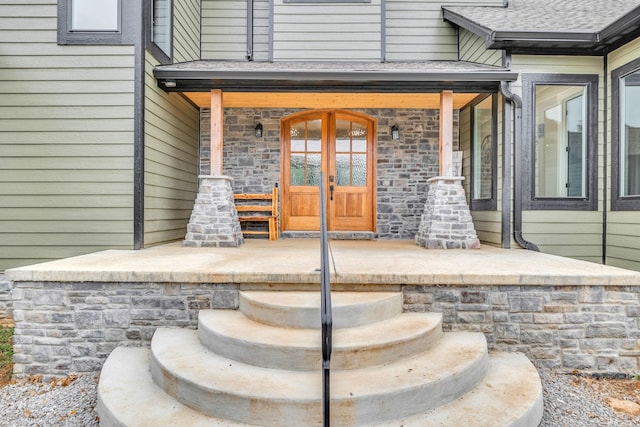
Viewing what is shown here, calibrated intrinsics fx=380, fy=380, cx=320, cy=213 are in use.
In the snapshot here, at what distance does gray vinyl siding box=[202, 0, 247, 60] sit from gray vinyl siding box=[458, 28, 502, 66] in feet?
12.1

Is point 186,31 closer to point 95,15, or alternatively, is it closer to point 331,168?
point 95,15

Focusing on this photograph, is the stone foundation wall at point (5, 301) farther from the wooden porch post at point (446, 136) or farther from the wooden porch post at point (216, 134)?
the wooden porch post at point (446, 136)

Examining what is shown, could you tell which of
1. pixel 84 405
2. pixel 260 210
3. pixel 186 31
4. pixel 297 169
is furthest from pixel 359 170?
pixel 84 405

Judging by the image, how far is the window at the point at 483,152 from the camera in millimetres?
5344

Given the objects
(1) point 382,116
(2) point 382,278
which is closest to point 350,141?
(1) point 382,116

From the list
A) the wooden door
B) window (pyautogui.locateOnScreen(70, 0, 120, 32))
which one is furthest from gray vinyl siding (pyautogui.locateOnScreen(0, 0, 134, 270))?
the wooden door

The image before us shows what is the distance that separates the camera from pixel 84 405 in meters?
2.64

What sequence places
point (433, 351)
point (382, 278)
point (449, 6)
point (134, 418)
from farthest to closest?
point (449, 6)
point (382, 278)
point (433, 351)
point (134, 418)

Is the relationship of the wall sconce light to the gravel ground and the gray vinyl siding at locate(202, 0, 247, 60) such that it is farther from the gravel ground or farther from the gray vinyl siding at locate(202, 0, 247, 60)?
the gravel ground

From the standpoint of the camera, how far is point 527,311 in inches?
119

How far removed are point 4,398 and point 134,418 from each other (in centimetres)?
146

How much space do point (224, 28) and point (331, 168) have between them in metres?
3.06

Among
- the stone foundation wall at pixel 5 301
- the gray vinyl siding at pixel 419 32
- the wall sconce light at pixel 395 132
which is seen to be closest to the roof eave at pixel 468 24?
the gray vinyl siding at pixel 419 32

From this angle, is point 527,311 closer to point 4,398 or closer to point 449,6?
point 4,398
